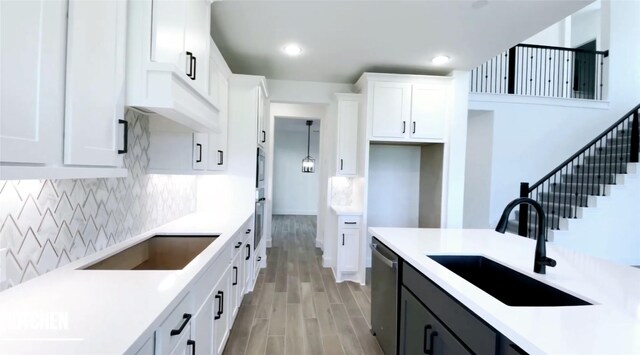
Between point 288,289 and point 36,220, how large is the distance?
2714 millimetres

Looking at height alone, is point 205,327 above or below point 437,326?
below

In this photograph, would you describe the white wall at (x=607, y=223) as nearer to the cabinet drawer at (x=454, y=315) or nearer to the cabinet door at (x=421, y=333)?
the cabinet door at (x=421, y=333)

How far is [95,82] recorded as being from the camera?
1146 mm

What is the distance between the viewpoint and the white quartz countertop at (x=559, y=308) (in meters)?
0.83

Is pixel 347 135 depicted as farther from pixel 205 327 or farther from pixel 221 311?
pixel 205 327

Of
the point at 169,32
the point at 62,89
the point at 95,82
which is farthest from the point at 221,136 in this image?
the point at 62,89

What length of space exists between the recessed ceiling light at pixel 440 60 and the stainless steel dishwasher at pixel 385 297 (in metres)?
2.29

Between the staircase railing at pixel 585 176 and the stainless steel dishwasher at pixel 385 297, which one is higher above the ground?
the staircase railing at pixel 585 176

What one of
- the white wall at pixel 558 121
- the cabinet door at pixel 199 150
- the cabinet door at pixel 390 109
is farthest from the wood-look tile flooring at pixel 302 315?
the white wall at pixel 558 121

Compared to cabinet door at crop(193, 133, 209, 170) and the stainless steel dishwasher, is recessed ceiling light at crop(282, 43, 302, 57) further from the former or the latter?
the stainless steel dishwasher

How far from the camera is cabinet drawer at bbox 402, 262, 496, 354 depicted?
3.44 ft

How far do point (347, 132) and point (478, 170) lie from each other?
3285 millimetres

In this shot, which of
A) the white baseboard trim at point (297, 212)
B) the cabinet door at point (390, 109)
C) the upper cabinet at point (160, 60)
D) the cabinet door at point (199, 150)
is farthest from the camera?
the white baseboard trim at point (297, 212)

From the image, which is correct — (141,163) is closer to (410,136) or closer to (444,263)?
(444,263)
